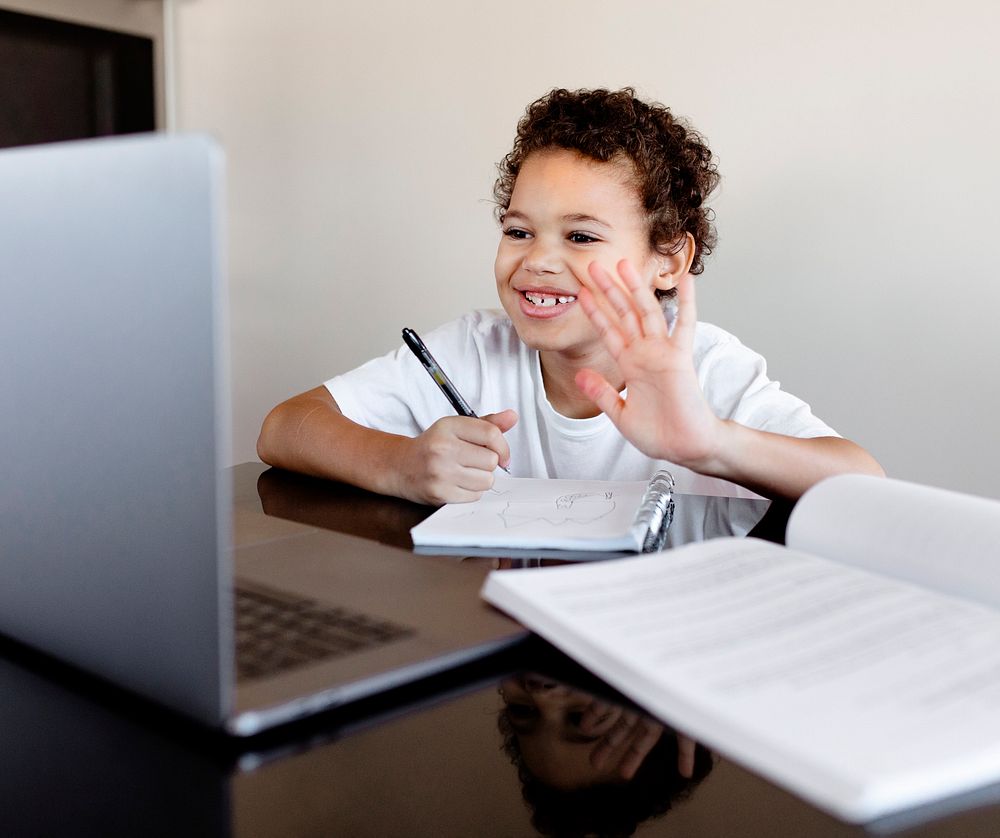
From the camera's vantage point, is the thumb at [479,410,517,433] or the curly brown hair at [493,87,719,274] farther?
the curly brown hair at [493,87,719,274]

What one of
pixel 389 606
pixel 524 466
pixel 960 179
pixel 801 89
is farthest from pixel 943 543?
pixel 801 89

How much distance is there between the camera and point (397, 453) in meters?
0.91

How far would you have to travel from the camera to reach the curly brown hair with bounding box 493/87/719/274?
1.29 m

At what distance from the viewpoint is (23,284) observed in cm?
42

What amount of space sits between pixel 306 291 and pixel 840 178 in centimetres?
129

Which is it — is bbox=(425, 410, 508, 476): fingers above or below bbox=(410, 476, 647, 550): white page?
above

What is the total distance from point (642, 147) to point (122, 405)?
1.04m

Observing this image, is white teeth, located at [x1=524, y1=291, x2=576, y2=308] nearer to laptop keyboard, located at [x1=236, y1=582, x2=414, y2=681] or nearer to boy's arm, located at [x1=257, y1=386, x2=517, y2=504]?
boy's arm, located at [x1=257, y1=386, x2=517, y2=504]

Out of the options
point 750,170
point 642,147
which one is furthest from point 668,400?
point 750,170

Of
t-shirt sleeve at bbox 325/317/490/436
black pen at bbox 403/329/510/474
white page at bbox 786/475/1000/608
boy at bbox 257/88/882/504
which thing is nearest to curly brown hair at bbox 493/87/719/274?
boy at bbox 257/88/882/504

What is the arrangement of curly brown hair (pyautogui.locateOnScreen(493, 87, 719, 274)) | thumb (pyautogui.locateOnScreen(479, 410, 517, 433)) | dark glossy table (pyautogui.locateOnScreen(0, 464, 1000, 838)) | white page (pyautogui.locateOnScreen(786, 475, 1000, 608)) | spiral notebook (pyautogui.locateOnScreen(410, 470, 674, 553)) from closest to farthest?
dark glossy table (pyautogui.locateOnScreen(0, 464, 1000, 838))
white page (pyautogui.locateOnScreen(786, 475, 1000, 608))
spiral notebook (pyautogui.locateOnScreen(410, 470, 674, 553))
thumb (pyautogui.locateOnScreen(479, 410, 517, 433))
curly brown hair (pyautogui.locateOnScreen(493, 87, 719, 274))

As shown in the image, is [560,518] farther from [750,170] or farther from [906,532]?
[750,170]

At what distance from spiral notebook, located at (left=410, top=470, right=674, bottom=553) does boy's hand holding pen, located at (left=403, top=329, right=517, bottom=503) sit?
17mm

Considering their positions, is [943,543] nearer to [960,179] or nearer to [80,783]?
[80,783]
